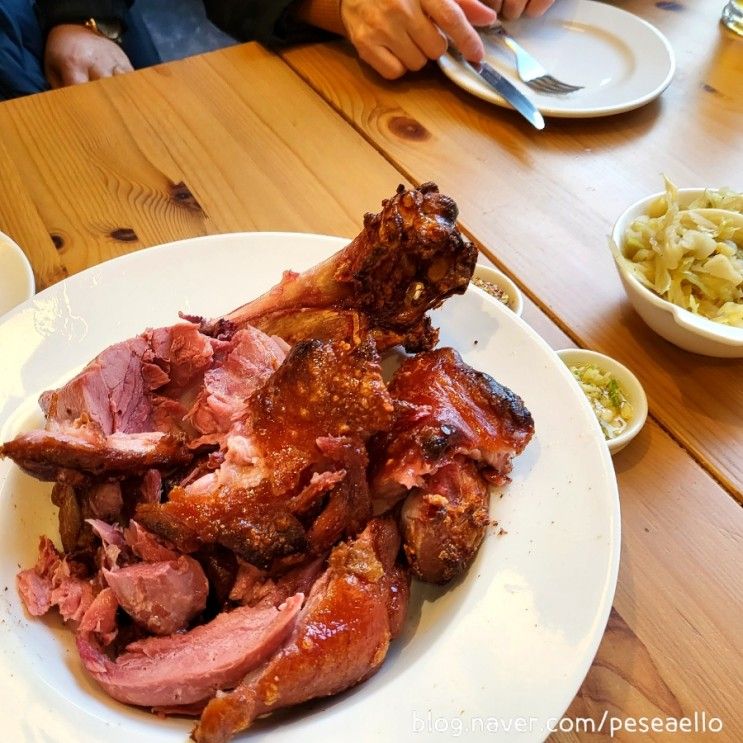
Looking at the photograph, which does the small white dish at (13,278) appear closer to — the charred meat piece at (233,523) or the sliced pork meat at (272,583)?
the charred meat piece at (233,523)

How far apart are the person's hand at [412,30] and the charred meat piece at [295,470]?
1.80m

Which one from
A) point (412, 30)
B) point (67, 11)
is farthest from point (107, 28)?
point (412, 30)

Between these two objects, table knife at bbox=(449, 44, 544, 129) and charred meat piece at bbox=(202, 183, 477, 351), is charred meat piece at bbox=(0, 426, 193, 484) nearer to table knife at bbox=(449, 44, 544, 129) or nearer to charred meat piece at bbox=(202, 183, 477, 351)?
charred meat piece at bbox=(202, 183, 477, 351)

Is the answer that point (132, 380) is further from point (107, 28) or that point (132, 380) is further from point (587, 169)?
point (107, 28)

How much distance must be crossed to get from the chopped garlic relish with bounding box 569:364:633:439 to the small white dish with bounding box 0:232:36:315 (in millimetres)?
1343

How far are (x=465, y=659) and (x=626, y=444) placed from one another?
687mm

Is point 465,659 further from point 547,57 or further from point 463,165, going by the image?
point 547,57

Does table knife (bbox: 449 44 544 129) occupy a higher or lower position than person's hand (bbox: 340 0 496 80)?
lower

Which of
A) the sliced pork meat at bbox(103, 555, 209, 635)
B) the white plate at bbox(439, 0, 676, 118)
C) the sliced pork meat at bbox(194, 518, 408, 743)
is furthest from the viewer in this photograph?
the white plate at bbox(439, 0, 676, 118)

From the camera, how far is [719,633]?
1254 mm

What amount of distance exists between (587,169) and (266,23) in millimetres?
1413

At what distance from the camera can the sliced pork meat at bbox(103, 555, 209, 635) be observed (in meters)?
1.09

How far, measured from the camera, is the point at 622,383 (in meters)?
1.60

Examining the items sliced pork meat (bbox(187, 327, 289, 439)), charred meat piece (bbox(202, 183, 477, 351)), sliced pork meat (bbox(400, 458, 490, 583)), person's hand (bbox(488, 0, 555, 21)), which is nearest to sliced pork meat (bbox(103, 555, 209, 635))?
sliced pork meat (bbox(187, 327, 289, 439))
